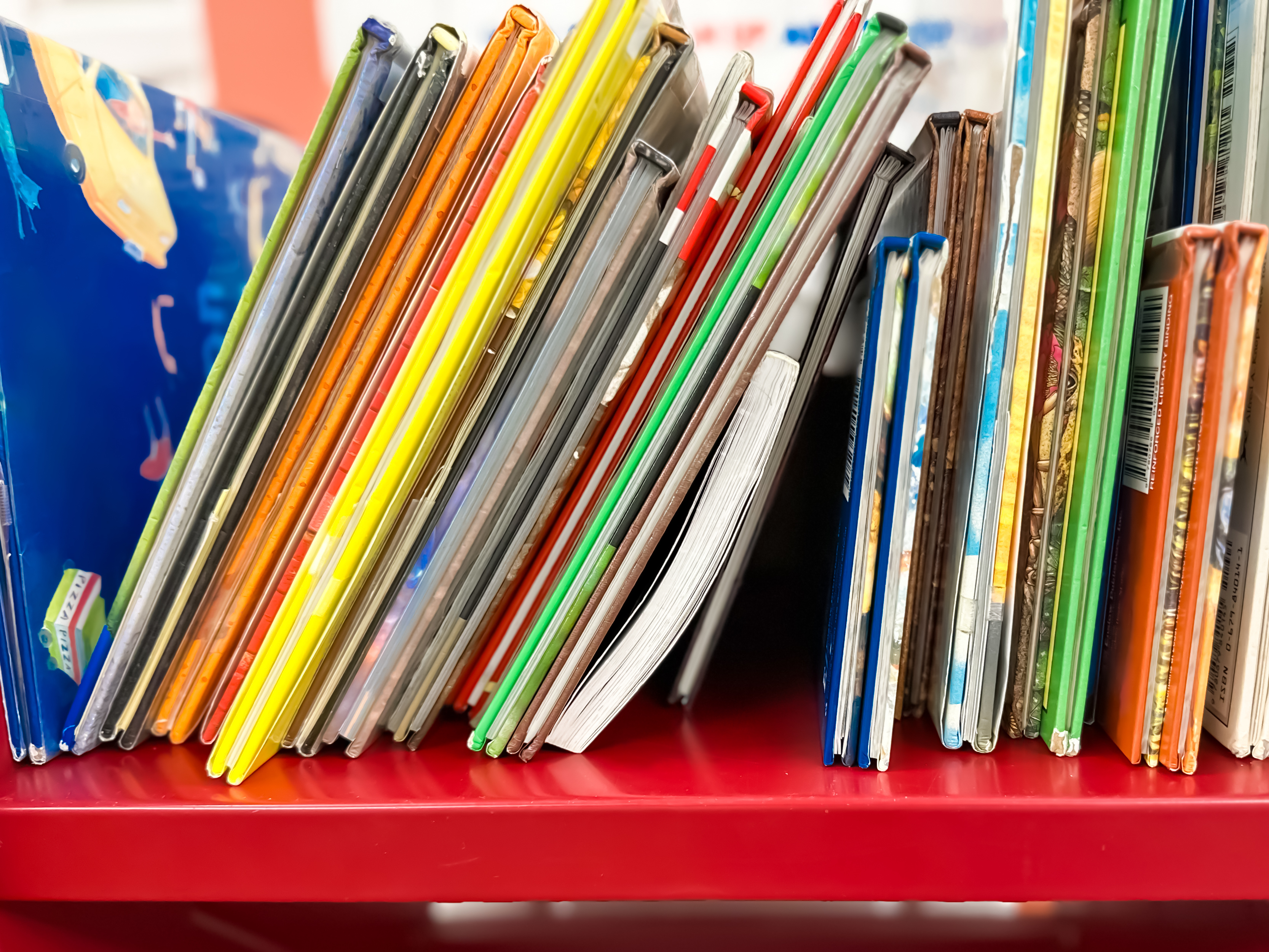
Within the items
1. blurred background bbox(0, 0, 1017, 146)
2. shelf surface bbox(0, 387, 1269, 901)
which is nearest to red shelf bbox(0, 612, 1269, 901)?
shelf surface bbox(0, 387, 1269, 901)

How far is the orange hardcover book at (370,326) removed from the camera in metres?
0.48

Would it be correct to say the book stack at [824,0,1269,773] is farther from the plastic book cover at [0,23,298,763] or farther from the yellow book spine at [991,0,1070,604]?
the plastic book cover at [0,23,298,763]

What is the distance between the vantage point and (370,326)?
510mm

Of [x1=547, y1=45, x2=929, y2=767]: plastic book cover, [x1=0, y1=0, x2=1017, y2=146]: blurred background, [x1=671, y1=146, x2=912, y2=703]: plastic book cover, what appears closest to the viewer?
[x1=547, y1=45, x2=929, y2=767]: plastic book cover

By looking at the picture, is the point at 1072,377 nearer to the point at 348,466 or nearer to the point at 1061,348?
the point at 1061,348

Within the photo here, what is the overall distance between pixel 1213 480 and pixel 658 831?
1.40ft

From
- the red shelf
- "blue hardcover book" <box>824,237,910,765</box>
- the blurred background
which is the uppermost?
the blurred background

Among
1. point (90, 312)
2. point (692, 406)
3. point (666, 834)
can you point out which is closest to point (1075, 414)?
point (692, 406)

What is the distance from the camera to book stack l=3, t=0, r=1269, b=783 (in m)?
0.45

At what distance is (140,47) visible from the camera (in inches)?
40.4

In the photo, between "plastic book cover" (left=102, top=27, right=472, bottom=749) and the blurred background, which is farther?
the blurred background

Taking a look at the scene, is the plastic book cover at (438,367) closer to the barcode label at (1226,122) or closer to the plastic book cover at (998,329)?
the plastic book cover at (998,329)

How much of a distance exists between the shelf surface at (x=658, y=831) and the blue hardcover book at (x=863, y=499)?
5 cm

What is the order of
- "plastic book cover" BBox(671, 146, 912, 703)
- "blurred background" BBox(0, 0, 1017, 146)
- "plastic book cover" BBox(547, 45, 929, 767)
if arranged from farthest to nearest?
"blurred background" BBox(0, 0, 1017, 146)
"plastic book cover" BBox(671, 146, 912, 703)
"plastic book cover" BBox(547, 45, 929, 767)
